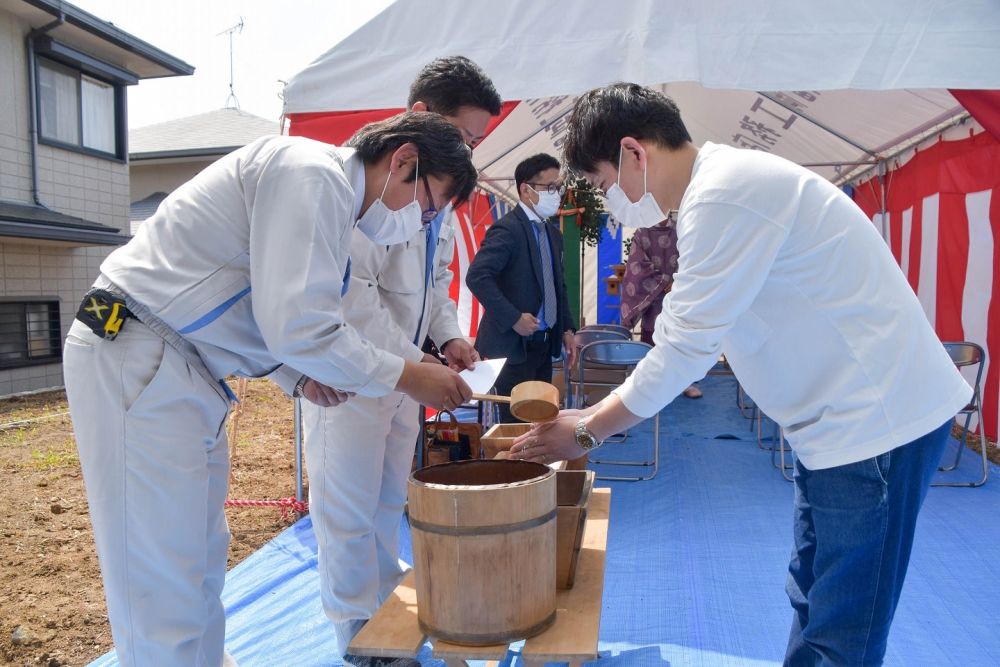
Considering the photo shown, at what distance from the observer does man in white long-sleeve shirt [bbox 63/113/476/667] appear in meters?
1.53

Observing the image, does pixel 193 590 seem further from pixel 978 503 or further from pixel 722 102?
pixel 722 102

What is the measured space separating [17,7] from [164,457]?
32.6 ft

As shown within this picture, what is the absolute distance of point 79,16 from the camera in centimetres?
943

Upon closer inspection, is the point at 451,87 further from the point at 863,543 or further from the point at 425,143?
the point at 863,543

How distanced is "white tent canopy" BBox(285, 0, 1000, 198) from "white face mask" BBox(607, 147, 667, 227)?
1.64 metres

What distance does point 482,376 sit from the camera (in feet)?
7.42

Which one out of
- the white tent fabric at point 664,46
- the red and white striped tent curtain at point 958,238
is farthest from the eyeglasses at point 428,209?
the red and white striped tent curtain at point 958,238

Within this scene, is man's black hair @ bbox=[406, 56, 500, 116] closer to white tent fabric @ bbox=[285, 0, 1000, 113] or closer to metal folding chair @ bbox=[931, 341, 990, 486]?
white tent fabric @ bbox=[285, 0, 1000, 113]

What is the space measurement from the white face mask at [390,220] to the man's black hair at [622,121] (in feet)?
1.41

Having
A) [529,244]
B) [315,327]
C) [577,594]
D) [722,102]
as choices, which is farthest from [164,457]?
[722,102]

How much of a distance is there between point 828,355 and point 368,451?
1.36 m

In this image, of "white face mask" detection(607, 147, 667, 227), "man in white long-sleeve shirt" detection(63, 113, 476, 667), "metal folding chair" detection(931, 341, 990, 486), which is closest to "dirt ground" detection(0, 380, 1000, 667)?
"metal folding chair" detection(931, 341, 990, 486)

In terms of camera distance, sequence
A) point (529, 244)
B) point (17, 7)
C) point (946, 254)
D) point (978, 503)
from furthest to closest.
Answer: point (17, 7), point (946, 254), point (529, 244), point (978, 503)

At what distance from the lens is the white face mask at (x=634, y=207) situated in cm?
176
